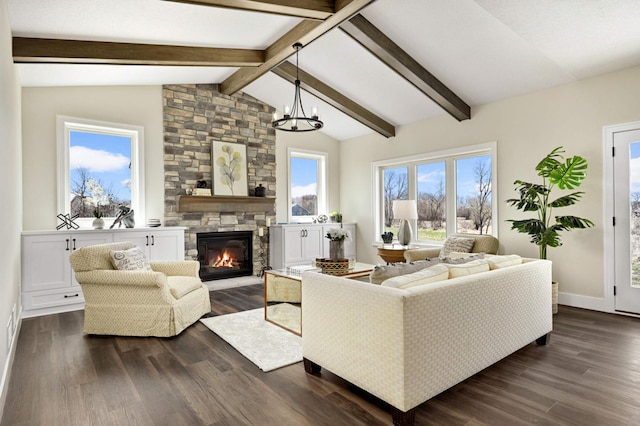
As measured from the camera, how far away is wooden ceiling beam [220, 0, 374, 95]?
345 cm

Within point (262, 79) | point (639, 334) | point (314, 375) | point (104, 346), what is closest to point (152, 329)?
point (104, 346)

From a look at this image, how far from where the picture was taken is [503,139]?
16.4ft

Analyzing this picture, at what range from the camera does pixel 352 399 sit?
2.25m

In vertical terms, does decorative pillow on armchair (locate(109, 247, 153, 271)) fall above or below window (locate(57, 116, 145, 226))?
below

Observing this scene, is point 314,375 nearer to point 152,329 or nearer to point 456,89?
point 152,329

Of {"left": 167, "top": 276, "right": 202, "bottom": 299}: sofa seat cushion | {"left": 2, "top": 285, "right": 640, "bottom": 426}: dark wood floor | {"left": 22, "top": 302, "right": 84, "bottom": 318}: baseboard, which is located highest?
{"left": 167, "top": 276, "right": 202, "bottom": 299}: sofa seat cushion

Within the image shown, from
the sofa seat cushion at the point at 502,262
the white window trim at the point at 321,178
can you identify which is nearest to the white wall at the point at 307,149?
the white window trim at the point at 321,178

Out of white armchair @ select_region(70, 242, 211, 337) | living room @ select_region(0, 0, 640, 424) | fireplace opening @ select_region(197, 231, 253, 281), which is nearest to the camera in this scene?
white armchair @ select_region(70, 242, 211, 337)

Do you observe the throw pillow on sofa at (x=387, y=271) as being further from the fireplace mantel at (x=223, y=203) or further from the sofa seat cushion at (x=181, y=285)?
the fireplace mantel at (x=223, y=203)

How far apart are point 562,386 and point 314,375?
165 cm

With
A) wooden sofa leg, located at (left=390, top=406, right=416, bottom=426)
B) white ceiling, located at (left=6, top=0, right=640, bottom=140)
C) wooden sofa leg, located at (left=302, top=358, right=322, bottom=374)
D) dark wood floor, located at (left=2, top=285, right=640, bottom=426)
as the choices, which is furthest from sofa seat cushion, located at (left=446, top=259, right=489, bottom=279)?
white ceiling, located at (left=6, top=0, right=640, bottom=140)

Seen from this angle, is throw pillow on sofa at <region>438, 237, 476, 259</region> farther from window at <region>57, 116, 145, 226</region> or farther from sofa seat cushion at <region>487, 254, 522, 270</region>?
window at <region>57, 116, 145, 226</region>

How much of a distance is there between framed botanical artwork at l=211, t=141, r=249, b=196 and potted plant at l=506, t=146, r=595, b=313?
4140 mm

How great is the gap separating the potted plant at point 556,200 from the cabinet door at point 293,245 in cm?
349
